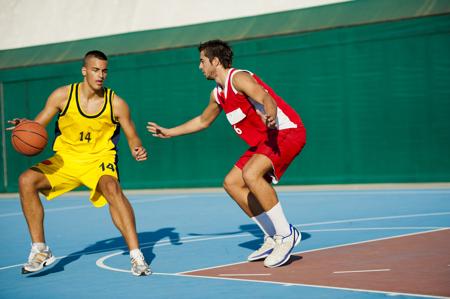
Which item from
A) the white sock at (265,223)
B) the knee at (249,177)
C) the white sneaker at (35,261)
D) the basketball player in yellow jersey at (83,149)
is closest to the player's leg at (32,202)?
the basketball player in yellow jersey at (83,149)

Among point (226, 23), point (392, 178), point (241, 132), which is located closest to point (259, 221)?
point (241, 132)

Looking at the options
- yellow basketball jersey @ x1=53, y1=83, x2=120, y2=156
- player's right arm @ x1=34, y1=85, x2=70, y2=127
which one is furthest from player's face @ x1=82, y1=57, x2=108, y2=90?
player's right arm @ x1=34, y1=85, x2=70, y2=127

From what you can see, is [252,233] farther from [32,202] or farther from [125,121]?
[32,202]

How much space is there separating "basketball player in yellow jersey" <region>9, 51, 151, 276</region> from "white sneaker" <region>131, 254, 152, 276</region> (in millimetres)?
387

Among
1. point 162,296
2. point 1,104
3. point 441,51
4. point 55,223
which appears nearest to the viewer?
point 162,296

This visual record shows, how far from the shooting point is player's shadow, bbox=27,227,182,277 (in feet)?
27.2

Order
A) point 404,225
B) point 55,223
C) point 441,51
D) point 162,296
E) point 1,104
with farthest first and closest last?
1. point 1,104
2. point 441,51
3. point 55,223
4. point 404,225
5. point 162,296

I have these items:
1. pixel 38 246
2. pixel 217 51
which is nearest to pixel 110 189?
pixel 38 246

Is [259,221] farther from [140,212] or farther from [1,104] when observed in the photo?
[1,104]

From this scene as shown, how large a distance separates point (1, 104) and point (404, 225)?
1488 centimetres

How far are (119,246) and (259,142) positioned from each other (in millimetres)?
2566

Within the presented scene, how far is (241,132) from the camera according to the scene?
812 centimetres

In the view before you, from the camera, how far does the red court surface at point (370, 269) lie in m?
6.30

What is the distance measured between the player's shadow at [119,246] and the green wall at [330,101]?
6.73 metres
